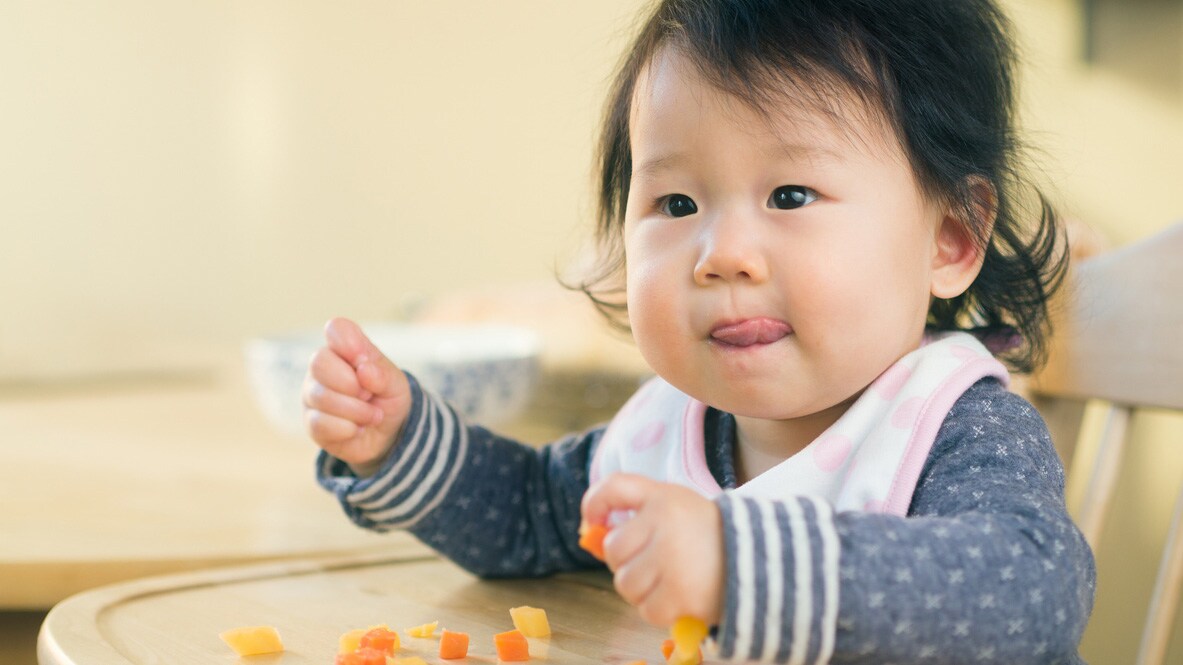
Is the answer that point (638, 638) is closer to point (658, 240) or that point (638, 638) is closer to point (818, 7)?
point (658, 240)

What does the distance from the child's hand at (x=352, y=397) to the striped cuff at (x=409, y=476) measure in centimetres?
1

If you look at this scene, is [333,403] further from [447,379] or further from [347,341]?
[447,379]

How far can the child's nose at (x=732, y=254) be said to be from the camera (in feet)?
2.21

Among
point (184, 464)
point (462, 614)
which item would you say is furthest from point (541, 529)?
point (184, 464)

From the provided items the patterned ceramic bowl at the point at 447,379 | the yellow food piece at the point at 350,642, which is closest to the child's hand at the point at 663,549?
the yellow food piece at the point at 350,642

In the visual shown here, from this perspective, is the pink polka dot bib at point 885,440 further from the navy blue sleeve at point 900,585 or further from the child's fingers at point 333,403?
the child's fingers at point 333,403

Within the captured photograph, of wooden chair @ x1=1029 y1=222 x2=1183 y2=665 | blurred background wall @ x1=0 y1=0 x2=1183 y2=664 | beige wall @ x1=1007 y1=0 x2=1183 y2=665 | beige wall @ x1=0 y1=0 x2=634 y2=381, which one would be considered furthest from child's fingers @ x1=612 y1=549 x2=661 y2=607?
beige wall @ x1=1007 y1=0 x2=1183 y2=665

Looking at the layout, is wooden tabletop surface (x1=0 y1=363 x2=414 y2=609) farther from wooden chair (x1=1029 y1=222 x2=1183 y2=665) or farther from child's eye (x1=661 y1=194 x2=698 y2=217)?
wooden chair (x1=1029 y1=222 x2=1183 y2=665)

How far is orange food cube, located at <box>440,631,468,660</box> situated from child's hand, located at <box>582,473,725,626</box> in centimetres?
19

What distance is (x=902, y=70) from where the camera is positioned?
2.37 feet

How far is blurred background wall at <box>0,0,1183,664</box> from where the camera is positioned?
1878 millimetres

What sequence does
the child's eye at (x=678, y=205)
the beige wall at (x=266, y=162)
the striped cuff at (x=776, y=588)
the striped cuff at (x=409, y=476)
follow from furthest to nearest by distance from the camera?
1. the beige wall at (x=266, y=162)
2. the striped cuff at (x=409, y=476)
3. the child's eye at (x=678, y=205)
4. the striped cuff at (x=776, y=588)

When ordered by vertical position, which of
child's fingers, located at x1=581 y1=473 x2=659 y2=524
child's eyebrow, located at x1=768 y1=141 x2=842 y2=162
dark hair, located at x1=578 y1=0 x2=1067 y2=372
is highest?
dark hair, located at x1=578 y1=0 x2=1067 y2=372

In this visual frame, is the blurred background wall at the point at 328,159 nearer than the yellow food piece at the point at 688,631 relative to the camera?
No
